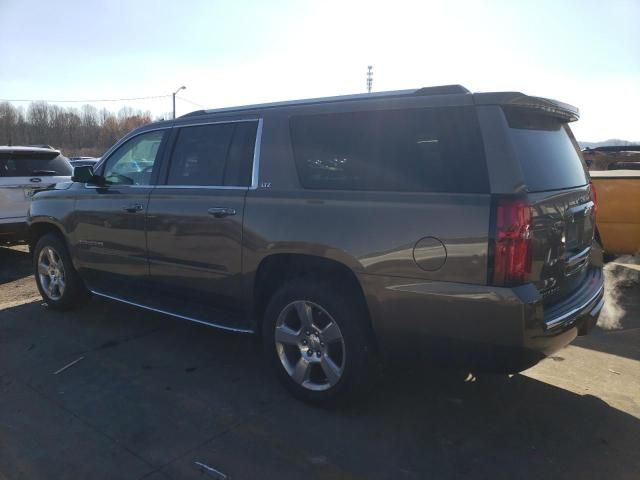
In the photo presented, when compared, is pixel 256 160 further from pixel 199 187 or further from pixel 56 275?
pixel 56 275

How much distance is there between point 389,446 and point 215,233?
1868 mm

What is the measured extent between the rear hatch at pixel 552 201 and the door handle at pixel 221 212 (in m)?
1.91

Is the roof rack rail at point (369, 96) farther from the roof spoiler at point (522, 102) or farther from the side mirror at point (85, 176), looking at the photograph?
the side mirror at point (85, 176)

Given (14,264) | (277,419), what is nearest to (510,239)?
(277,419)

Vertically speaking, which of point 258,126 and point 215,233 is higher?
point 258,126

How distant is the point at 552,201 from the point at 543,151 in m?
0.36

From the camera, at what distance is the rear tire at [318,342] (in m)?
3.12

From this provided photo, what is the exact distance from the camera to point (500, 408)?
336cm

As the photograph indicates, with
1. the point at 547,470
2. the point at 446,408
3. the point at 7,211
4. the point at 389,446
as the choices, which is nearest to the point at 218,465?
the point at 389,446

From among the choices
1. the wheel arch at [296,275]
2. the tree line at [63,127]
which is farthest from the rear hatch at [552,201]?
the tree line at [63,127]

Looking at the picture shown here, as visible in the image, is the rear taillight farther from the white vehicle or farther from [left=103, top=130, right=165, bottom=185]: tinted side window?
the white vehicle

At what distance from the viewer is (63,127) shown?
81688 mm

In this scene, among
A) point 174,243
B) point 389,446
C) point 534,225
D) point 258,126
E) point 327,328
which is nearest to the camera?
point 534,225

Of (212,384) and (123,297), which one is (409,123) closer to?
(212,384)
